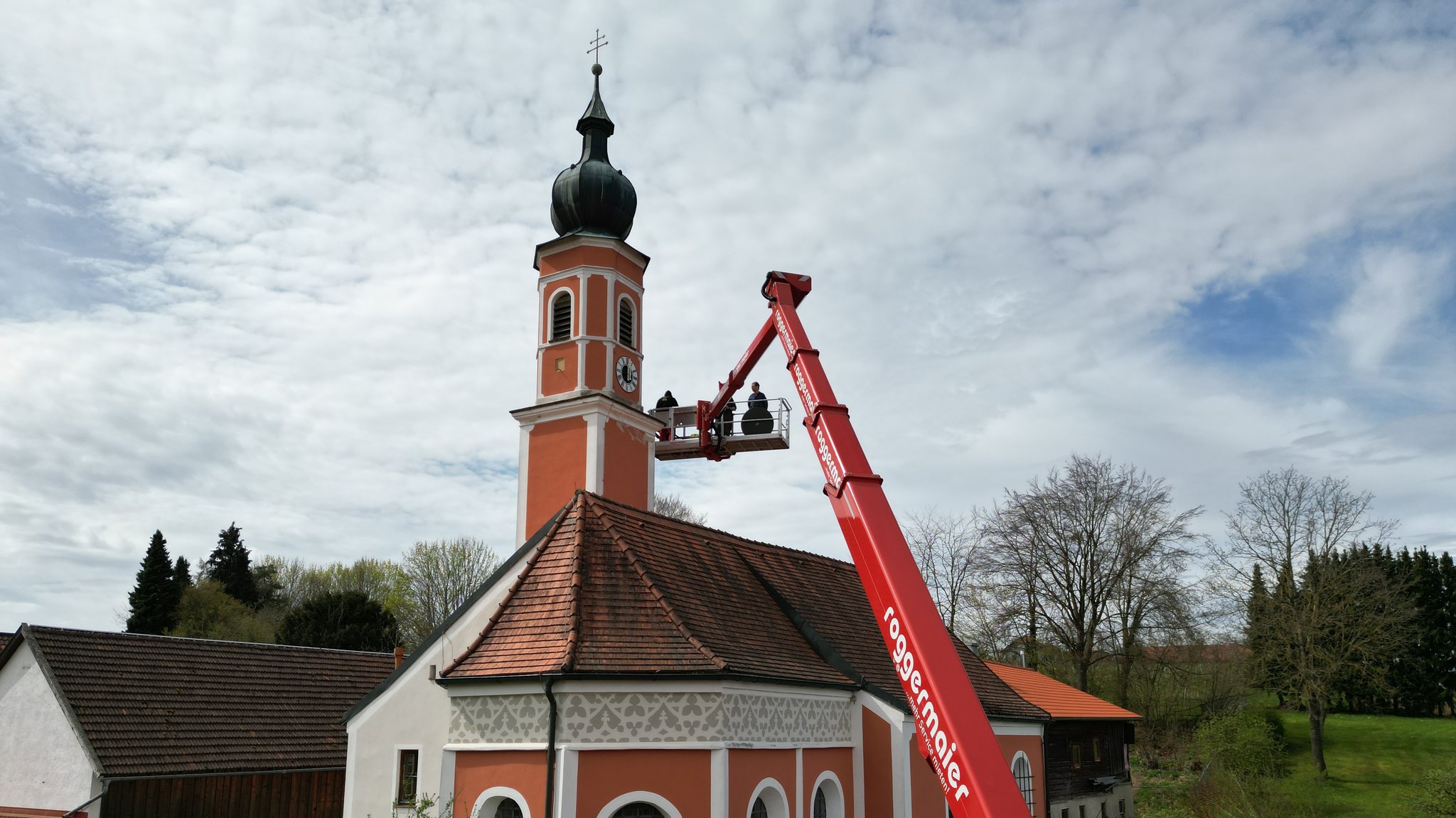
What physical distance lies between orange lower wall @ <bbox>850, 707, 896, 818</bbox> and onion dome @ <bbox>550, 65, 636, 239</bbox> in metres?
15.0

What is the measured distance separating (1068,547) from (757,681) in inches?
1094

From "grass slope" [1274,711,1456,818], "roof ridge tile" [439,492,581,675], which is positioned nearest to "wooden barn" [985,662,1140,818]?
"grass slope" [1274,711,1456,818]

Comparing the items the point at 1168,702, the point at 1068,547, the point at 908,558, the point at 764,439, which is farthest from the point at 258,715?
the point at 1168,702

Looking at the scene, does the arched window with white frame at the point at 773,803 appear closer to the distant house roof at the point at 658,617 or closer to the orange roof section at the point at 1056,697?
the distant house roof at the point at 658,617

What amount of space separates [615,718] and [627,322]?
1484 cm

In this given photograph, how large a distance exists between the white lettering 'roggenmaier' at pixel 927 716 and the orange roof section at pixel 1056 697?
21102 millimetres

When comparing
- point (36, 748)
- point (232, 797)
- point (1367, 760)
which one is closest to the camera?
point (36, 748)

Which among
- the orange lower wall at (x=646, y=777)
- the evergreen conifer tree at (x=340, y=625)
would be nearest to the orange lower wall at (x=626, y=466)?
the orange lower wall at (x=646, y=777)

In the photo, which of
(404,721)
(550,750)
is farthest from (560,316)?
(550,750)

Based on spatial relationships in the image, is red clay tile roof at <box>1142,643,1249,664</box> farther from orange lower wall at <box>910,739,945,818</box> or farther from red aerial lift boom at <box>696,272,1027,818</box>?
red aerial lift boom at <box>696,272,1027,818</box>

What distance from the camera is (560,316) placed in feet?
88.4

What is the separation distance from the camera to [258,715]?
24859 mm

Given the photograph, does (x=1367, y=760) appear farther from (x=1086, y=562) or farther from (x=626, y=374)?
(x=626, y=374)

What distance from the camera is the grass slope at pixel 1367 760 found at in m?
34.5
